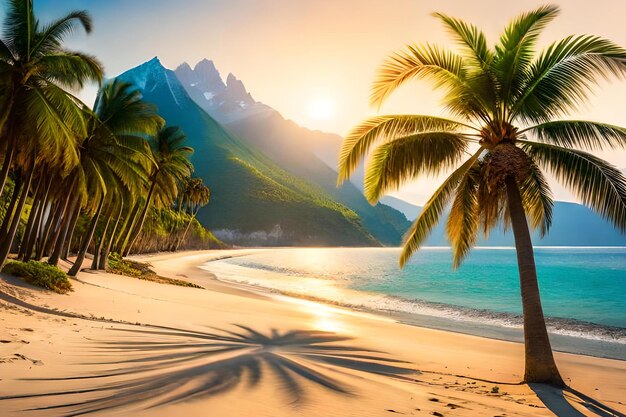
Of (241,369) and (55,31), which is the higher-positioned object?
(55,31)

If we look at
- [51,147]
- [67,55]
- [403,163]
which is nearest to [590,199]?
[403,163]

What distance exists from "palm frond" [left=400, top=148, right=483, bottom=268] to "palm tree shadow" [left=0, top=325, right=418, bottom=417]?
2.84 metres

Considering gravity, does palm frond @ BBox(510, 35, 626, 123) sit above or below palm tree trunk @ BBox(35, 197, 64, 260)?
above

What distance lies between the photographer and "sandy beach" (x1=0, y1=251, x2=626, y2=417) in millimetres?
4277

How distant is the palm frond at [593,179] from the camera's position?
7.28m

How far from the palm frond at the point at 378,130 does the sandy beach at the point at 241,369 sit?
14.3ft

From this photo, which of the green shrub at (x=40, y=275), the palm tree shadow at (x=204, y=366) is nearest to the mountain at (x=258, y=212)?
the green shrub at (x=40, y=275)

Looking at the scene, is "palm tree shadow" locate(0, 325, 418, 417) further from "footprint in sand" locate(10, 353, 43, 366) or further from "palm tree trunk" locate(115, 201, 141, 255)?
"palm tree trunk" locate(115, 201, 141, 255)

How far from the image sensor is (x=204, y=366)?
5664 millimetres

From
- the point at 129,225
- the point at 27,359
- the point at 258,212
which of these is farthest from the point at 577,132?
the point at 258,212

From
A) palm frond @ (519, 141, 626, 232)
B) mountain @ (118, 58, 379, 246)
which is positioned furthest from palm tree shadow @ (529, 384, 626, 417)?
mountain @ (118, 58, 379, 246)

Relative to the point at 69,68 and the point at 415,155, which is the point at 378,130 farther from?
the point at 69,68

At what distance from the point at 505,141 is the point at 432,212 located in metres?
2.31

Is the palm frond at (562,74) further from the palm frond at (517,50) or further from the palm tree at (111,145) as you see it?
the palm tree at (111,145)
